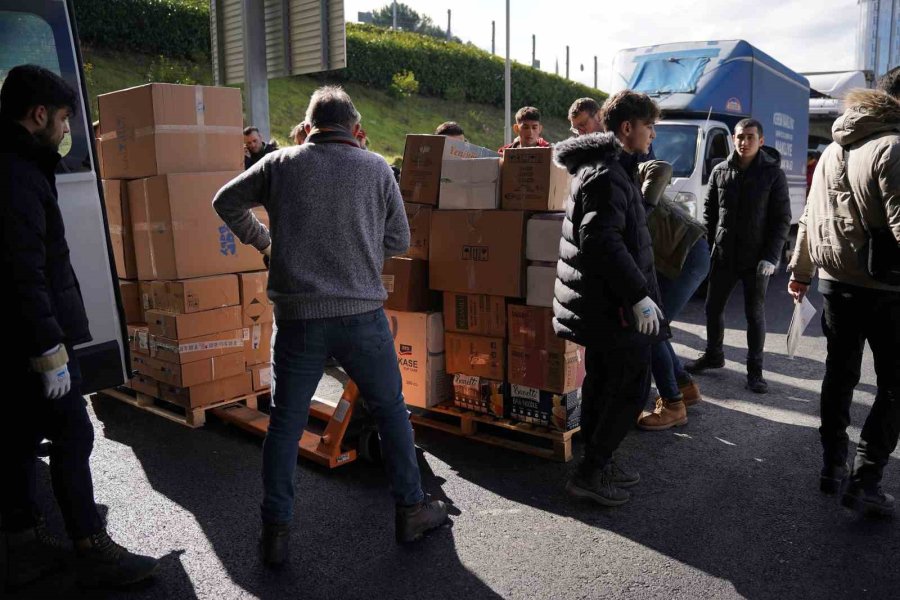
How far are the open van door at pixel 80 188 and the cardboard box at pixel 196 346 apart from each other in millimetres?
562

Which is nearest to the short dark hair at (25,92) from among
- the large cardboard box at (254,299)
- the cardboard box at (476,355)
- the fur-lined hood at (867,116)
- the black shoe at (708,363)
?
the large cardboard box at (254,299)

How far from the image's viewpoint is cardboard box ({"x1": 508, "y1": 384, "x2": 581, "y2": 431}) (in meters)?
4.07

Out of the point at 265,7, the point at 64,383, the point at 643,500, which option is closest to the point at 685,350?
the point at 643,500

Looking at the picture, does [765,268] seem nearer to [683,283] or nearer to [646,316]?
[683,283]

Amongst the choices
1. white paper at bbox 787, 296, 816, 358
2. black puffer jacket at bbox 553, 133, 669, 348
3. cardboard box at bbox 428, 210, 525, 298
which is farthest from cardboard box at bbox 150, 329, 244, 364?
white paper at bbox 787, 296, 816, 358

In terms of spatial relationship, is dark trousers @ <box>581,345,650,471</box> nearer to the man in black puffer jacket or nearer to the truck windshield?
the man in black puffer jacket

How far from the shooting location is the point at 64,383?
2580 millimetres

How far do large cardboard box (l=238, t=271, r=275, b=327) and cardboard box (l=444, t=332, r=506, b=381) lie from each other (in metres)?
1.22

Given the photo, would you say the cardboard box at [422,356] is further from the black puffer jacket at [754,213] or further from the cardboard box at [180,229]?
the black puffer jacket at [754,213]

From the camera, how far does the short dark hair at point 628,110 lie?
355 cm

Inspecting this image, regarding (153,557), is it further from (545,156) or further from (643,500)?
(545,156)

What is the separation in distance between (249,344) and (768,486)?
3.17 meters

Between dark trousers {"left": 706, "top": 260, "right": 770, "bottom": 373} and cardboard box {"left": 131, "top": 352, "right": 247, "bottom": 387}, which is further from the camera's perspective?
dark trousers {"left": 706, "top": 260, "right": 770, "bottom": 373}

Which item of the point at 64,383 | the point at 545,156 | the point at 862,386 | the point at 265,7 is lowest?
the point at 862,386
